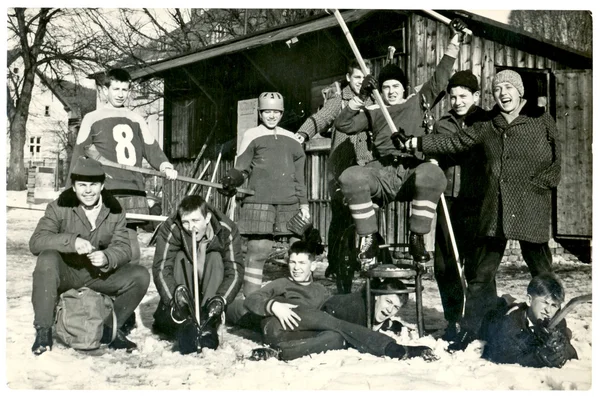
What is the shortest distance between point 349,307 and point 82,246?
5.49 ft

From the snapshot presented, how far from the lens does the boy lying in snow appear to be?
3.76 metres

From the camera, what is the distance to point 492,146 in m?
4.01

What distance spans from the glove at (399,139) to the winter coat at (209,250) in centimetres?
118

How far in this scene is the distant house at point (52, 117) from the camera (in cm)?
468

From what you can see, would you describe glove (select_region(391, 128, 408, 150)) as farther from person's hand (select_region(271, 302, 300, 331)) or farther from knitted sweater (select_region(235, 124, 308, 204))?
person's hand (select_region(271, 302, 300, 331))

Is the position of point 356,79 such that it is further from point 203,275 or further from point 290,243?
point 203,275

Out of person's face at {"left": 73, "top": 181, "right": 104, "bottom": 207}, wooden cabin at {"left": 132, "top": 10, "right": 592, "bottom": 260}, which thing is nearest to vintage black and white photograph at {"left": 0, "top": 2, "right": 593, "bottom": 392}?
person's face at {"left": 73, "top": 181, "right": 104, "bottom": 207}

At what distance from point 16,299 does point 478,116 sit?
3.36 m

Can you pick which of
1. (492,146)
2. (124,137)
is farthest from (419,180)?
(124,137)

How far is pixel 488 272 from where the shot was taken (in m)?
3.97

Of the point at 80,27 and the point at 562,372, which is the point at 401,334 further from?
the point at 80,27

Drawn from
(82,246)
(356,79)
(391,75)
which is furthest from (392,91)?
(82,246)

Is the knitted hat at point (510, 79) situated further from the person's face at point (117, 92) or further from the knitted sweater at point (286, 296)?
the person's face at point (117, 92)

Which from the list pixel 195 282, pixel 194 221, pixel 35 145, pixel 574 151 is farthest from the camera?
pixel 574 151
